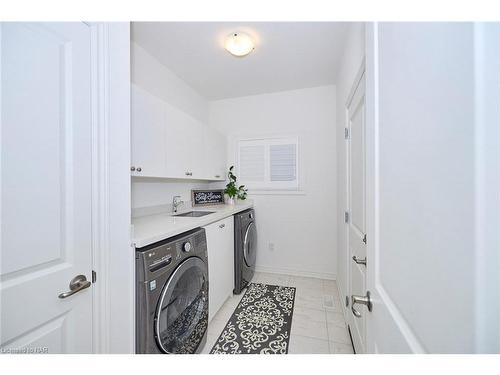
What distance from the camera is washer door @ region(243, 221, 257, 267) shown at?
7.59 ft

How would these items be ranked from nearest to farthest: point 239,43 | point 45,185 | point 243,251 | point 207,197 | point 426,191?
point 426,191 → point 45,185 → point 239,43 → point 243,251 → point 207,197

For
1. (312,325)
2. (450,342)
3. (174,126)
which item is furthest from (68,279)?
(312,325)

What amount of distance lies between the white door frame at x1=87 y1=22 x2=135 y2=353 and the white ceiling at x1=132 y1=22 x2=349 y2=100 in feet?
2.99

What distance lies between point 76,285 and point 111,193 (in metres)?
0.42

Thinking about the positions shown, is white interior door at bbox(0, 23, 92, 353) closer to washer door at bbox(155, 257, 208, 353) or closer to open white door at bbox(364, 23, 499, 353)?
washer door at bbox(155, 257, 208, 353)

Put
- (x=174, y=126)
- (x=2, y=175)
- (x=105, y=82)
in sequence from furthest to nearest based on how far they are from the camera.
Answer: (x=174, y=126)
(x=105, y=82)
(x=2, y=175)

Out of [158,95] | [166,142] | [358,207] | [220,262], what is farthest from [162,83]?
[358,207]

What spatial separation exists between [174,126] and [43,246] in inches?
56.5

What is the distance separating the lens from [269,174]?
286 cm

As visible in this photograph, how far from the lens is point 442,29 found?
0.35m

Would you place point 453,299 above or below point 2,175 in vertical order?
below

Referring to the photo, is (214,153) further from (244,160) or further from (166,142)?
(166,142)

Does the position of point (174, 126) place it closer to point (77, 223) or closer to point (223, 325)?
point (77, 223)

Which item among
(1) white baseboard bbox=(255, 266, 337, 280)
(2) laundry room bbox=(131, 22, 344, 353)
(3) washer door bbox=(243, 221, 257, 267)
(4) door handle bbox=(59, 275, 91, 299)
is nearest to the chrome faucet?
(2) laundry room bbox=(131, 22, 344, 353)
